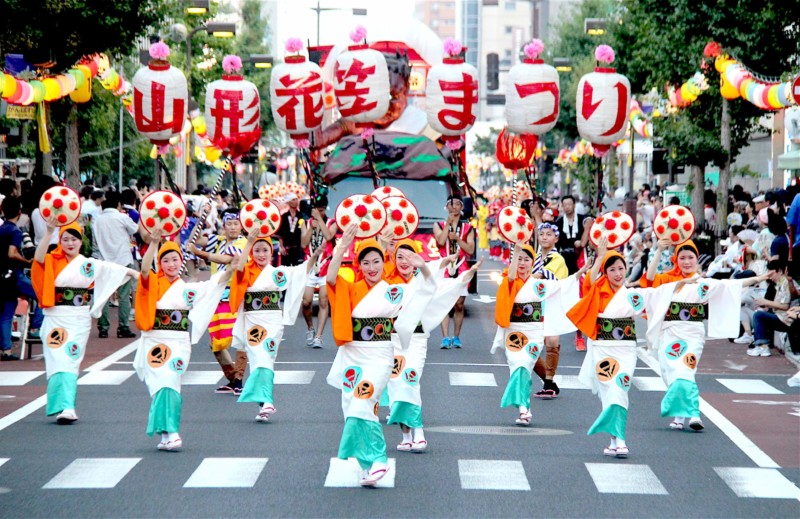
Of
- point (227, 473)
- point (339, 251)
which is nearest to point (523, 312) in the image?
point (339, 251)

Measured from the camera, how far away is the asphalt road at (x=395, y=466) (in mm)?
9039

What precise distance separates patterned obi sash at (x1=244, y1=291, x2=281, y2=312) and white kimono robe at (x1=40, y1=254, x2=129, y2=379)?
1351 mm

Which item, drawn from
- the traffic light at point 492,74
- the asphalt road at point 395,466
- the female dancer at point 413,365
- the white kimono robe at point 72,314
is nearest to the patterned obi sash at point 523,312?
the asphalt road at point 395,466

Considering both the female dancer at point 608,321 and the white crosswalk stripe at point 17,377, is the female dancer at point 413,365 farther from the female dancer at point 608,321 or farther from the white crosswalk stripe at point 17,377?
the white crosswalk stripe at point 17,377

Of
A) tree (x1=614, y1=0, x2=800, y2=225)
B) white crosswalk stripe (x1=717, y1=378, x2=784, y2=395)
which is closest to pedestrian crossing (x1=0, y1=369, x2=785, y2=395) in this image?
white crosswalk stripe (x1=717, y1=378, x2=784, y2=395)

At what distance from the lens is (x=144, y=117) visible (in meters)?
19.8

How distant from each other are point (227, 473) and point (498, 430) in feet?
9.82

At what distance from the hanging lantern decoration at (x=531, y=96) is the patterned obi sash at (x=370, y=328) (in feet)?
33.3

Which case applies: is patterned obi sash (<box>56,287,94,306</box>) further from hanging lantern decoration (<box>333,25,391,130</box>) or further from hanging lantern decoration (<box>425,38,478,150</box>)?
hanging lantern decoration (<box>425,38,478,150</box>)

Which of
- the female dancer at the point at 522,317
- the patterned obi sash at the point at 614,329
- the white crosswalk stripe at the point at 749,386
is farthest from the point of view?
the white crosswalk stripe at the point at 749,386

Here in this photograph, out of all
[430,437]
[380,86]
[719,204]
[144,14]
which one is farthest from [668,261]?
[430,437]

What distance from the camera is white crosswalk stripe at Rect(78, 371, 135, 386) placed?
15133mm

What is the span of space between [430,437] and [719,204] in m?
19.8

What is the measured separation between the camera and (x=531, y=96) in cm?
1959
